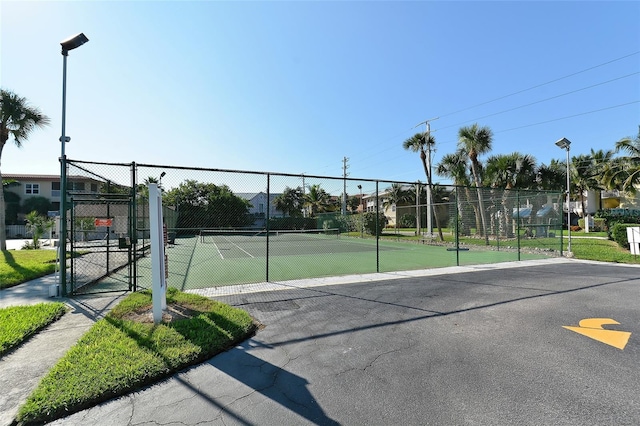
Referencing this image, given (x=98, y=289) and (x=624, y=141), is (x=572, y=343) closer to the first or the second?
(x=98, y=289)

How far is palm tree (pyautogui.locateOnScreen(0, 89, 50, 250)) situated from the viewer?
13.5m

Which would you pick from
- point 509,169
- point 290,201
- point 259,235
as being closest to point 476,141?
point 509,169

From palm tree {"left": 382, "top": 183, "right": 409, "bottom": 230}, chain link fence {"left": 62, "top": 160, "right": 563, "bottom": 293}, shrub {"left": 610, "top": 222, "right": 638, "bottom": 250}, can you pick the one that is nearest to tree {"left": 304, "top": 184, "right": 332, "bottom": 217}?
A: palm tree {"left": 382, "top": 183, "right": 409, "bottom": 230}

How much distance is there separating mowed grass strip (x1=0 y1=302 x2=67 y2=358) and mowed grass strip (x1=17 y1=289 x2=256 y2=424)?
2.46 feet

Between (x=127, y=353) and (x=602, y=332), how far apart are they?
614 centimetres

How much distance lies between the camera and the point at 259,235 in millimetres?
24484

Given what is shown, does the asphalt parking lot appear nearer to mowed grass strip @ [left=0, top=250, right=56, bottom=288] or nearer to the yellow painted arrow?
the yellow painted arrow

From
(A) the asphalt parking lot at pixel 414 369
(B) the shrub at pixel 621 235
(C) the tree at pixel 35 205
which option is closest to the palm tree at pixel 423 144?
(B) the shrub at pixel 621 235

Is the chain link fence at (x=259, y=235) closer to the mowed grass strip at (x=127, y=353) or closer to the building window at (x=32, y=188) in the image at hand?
the mowed grass strip at (x=127, y=353)

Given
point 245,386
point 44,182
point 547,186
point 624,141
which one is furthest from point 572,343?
point 44,182

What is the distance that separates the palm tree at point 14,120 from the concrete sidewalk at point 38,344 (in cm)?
1039

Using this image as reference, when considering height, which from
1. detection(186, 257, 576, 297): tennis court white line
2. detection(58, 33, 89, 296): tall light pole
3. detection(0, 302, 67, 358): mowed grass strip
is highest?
detection(58, 33, 89, 296): tall light pole

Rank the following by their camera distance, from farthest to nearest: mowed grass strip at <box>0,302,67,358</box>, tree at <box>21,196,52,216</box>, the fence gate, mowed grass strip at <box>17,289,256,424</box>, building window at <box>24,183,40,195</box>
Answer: building window at <box>24,183,40,195</box>
tree at <box>21,196,52,216</box>
the fence gate
mowed grass strip at <box>0,302,67,358</box>
mowed grass strip at <box>17,289,256,424</box>

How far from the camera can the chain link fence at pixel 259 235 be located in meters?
7.24
